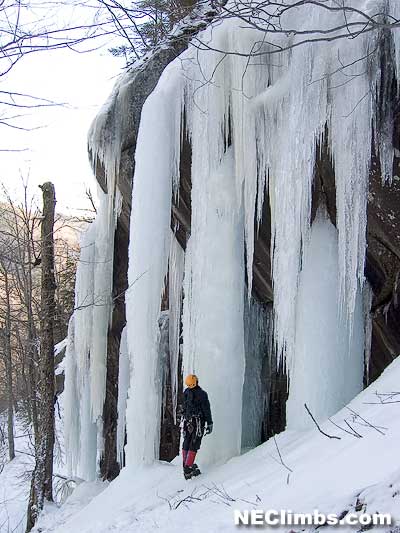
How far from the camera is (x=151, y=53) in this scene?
8.33 metres

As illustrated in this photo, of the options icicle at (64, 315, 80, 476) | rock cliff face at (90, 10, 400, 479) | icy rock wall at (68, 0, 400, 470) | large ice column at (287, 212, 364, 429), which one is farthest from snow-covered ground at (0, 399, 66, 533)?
large ice column at (287, 212, 364, 429)

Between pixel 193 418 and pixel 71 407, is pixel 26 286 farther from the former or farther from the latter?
pixel 193 418

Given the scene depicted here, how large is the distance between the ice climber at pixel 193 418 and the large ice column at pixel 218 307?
33 centimetres

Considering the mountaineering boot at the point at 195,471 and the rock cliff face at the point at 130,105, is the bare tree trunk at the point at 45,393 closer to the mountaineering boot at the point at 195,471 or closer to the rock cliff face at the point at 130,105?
the rock cliff face at the point at 130,105

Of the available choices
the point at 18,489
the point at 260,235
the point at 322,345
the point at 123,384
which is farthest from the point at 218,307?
the point at 18,489

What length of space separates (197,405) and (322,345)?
138cm

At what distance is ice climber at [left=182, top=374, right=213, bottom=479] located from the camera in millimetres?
5742

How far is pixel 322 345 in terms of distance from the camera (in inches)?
231

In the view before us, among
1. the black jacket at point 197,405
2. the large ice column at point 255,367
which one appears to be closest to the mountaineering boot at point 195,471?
the black jacket at point 197,405

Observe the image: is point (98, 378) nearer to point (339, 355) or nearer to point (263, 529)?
point (339, 355)

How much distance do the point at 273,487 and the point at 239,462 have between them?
1.81m

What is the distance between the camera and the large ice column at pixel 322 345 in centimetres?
576

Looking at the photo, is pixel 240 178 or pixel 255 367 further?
pixel 255 367

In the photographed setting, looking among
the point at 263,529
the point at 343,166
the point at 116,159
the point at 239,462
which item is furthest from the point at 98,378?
the point at 263,529
